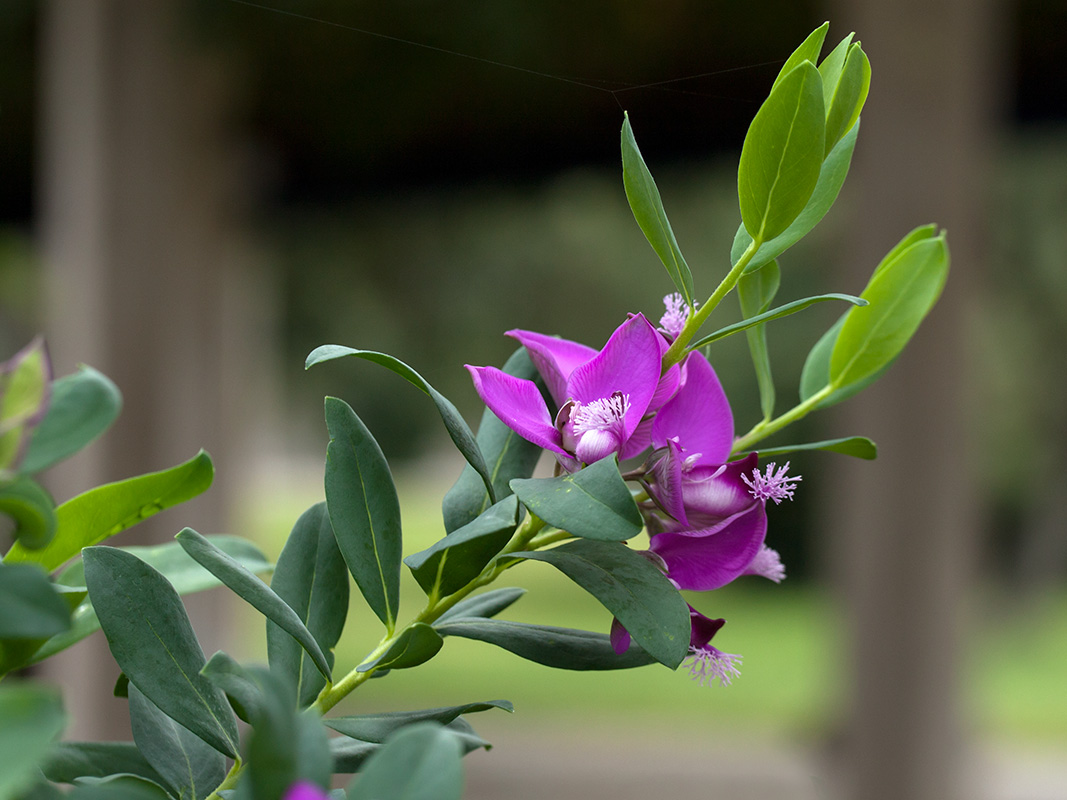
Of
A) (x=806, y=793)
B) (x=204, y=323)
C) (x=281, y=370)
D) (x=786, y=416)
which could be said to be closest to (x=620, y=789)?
(x=806, y=793)

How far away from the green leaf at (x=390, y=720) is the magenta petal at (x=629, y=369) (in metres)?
0.05

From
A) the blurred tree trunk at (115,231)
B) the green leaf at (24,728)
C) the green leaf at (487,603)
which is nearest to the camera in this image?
the green leaf at (24,728)

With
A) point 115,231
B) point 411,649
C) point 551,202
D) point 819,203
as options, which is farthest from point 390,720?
point 551,202

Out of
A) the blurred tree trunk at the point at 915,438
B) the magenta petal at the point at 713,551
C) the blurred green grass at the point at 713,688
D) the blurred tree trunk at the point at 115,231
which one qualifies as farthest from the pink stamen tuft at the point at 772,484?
the blurred green grass at the point at 713,688

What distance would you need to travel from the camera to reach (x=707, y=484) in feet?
0.57

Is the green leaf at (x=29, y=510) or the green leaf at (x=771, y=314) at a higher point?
the green leaf at (x=771, y=314)

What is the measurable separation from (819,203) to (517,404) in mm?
68

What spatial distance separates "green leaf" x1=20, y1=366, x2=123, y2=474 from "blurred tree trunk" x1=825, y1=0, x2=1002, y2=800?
122 cm

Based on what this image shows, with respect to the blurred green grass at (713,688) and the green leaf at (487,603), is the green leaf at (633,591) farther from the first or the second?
the blurred green grass at (713,688)

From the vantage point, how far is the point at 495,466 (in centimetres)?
20

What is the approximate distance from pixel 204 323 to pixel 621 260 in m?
3.45

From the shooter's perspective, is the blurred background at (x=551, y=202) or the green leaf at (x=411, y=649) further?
the blurred background at (x=551, y=202)

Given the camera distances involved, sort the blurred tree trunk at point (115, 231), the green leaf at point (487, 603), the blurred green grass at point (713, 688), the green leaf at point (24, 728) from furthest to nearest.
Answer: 1. the blurred green grass at point (713, 688)
2. the blurred tree trunk at point (115, 231)
3. the green leaf at point (487, 603)
4. the green leaf at point (24, 728)

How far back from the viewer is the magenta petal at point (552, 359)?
0.19 m
